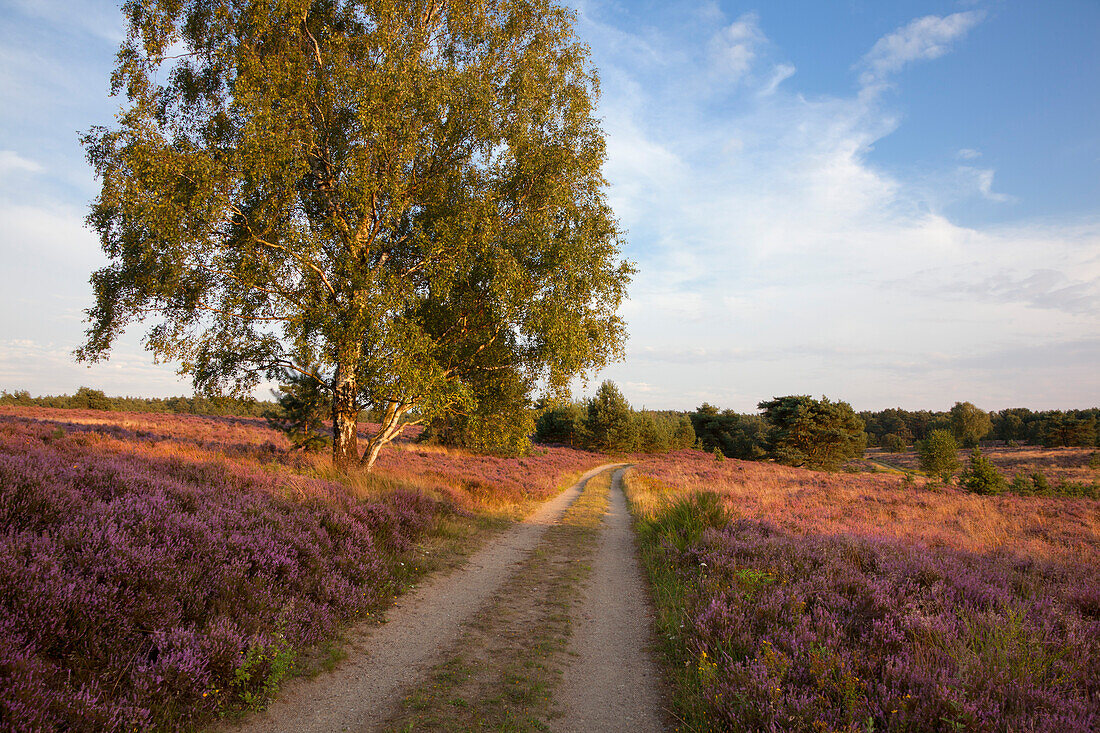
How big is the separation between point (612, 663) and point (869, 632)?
9.90 ft

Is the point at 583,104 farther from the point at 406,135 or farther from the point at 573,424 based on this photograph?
the point at 573,424

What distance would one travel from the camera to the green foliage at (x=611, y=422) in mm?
62625

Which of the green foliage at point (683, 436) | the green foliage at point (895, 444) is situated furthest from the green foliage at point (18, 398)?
the green foliage at point (895, 444)

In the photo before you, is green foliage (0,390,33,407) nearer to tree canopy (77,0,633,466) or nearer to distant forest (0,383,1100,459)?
distant forest (0,383,1100,459)

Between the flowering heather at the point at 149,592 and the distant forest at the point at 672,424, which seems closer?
the flowering heather at the point at 149,592

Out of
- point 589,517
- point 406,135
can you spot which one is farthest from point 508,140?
point 589,517

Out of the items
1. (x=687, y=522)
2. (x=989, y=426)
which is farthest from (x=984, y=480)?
(x=989, y=426)

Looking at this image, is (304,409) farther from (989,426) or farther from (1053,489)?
A: (989,426)

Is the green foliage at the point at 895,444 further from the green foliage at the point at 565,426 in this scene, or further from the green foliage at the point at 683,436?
the green foliage at the point at 565,426

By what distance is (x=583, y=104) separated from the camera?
51.6ft

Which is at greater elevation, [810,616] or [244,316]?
[244,316]

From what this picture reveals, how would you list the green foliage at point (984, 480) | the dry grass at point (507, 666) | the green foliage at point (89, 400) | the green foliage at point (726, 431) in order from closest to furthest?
the dry grass at point (507, 666) < the green foliage at point (984, 480) < the green foliage at point (89, 400) < the green foliage at point (726, 431)

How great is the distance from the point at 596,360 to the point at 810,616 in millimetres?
9942

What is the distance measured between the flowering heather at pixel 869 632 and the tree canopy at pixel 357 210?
23.9 feet
